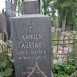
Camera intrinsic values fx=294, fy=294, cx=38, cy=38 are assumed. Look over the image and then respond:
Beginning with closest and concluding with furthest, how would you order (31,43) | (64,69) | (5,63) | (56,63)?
(31,43)
(5,63)
(64,69)
(56,63)

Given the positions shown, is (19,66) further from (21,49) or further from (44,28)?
(44,28)

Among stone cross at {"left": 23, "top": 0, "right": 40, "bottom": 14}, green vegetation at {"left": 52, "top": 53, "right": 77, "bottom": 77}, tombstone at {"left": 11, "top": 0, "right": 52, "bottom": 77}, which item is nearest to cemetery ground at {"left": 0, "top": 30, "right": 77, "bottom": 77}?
green vegetation at {"left": 52, "top": 53, "right": 77, "bottom": 77}

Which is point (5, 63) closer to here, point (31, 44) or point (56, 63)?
point (31, 44)

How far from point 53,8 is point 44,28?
40.8m

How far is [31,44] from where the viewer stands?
5.58 metres

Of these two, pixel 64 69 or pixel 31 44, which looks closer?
pixel 31 44

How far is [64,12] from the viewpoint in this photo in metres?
44.2

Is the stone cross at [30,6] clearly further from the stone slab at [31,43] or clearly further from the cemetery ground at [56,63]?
the cemetery ground at [56,63]

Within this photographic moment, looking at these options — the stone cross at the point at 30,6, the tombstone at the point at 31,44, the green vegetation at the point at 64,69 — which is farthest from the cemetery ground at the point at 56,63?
the stone cross at the point at 30,6

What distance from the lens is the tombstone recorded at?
548 cm

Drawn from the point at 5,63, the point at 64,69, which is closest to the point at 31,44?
the point at 5,63

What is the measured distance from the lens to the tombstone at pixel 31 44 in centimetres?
548

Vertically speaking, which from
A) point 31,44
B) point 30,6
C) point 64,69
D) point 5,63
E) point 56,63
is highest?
point 30,6

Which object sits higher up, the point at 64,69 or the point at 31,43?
the point at 31,43
